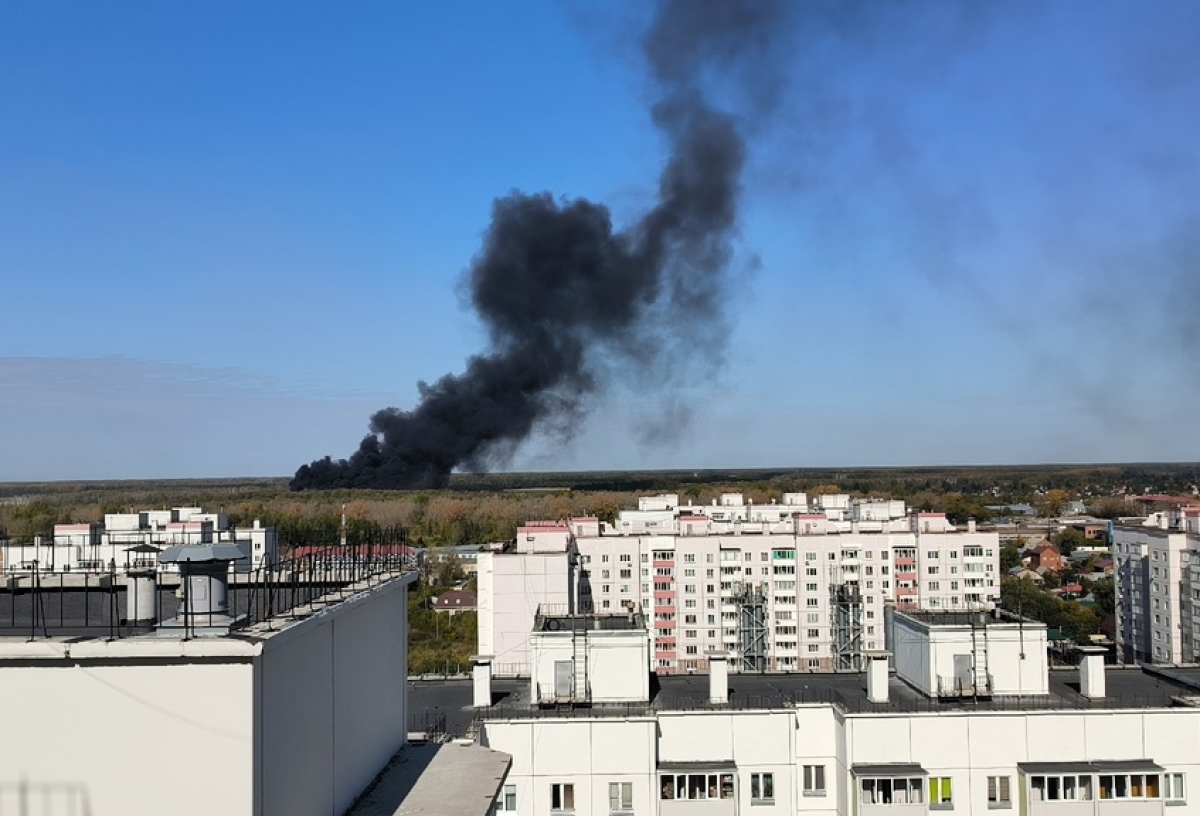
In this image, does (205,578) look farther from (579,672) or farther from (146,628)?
(579,672)

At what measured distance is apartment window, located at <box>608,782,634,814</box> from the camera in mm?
11500

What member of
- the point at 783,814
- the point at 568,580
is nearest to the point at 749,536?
the point at 568,580

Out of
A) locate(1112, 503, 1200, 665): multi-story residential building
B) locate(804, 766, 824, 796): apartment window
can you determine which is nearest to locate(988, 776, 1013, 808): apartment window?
locate(804, 766, 824, 796): apartment window

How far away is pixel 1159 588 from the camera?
3678cm

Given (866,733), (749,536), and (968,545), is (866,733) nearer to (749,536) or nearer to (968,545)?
(749,536)

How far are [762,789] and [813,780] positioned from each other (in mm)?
665

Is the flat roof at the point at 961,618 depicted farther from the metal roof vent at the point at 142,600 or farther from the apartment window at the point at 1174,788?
the metal roof vent at the point at 142,600

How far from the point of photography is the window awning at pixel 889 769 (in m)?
11.4

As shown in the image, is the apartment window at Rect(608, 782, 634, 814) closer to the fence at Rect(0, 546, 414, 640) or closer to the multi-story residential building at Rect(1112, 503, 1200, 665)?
the fence at Rect(0, 546, 414, 640)

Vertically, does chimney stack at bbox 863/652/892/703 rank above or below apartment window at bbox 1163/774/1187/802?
above

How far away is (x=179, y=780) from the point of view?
4.48m

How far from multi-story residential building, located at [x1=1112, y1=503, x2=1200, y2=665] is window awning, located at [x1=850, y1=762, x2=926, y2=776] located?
27.4 meters

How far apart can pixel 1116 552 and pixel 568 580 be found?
75.3 ft

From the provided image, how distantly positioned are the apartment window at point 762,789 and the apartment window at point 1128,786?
11.2 feet
